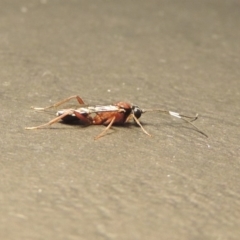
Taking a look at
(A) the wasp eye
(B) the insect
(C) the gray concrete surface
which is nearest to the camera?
(C) the gray concrete surface

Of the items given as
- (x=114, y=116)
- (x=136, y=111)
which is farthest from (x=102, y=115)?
(x=136, y=111)

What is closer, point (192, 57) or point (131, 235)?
point (131, 235)

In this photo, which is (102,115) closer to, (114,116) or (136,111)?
(114,116)

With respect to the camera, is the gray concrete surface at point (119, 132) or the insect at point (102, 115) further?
the insect at point (102, 115)

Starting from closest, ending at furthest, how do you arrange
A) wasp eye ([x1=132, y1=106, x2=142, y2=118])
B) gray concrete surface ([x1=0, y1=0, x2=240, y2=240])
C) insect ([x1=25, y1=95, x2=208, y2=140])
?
gray concrete surface ([x1=0, y1=0, x2=240, y2=240]) → insect ([x1=25, y1=95, x2=208, y2=140]) → wasp eye ([x1=132, y1=106, x2=142, y2=118])

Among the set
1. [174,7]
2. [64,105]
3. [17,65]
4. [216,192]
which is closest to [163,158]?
[216,192]

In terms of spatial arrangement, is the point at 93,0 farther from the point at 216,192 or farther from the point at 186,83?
the point at 216,192

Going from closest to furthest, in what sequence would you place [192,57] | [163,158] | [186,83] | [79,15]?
[163,158]
[186,83]
[192,57]
[79,15]

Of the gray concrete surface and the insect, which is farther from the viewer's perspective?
the insect
